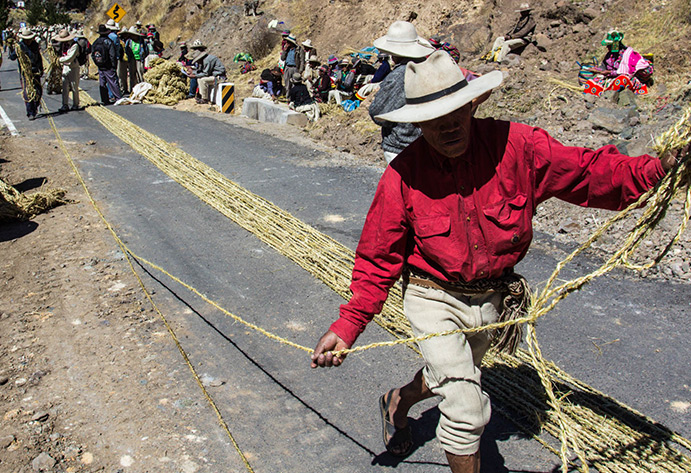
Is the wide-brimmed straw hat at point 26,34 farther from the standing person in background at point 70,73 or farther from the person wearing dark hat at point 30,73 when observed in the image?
the standing person in background at point 70,73

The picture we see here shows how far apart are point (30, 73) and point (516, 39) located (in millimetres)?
11394

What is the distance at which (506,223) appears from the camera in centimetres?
240

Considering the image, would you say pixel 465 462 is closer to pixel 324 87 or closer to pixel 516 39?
pixel 516 39

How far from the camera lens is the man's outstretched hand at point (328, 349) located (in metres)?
2.50

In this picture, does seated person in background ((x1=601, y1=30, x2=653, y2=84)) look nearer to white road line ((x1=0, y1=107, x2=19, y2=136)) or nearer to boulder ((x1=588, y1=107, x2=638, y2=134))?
boulder ((x1=588, y1=107, x2=638, y2=134))

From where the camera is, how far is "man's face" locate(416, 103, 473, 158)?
238 cm

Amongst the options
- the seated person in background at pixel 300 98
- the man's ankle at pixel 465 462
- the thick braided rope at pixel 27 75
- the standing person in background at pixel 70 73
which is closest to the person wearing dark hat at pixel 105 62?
the standing person in background at pixel 70 73

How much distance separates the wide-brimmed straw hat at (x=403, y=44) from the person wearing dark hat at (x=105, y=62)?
44.0 feet

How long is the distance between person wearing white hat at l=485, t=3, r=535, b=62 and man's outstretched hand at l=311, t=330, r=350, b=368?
462 inches

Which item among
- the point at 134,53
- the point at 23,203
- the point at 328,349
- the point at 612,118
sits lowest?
the point at 23,203

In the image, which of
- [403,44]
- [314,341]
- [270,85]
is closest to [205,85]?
[270,85]

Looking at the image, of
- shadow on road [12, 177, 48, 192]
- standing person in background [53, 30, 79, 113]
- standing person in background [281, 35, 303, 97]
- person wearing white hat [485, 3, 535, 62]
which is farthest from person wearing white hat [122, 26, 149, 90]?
shadow on road [12, 177, 48, 192]

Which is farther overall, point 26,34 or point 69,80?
point 69,80

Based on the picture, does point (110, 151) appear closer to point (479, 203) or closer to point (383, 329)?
point (383, 329)
